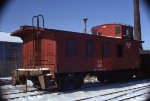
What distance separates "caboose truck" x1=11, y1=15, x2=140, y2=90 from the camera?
14.6 m

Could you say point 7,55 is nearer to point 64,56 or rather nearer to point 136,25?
point 136,25

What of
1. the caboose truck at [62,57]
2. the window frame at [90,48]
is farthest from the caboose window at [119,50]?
the window frame at [90,48]

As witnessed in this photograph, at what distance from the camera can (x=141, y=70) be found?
23.1 metres

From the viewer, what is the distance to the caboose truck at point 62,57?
14.6 m

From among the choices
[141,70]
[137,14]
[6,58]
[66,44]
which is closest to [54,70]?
[66,44]

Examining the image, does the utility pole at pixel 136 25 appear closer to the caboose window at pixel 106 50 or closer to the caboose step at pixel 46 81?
the caboose window at pixel 106 50

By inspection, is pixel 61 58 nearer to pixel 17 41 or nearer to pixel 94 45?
pixel 94 45

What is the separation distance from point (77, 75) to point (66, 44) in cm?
188

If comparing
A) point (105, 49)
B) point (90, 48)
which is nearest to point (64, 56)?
point (90, 48)

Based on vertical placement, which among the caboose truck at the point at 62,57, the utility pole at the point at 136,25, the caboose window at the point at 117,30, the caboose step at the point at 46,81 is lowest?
the caboose step at the point at 46,81

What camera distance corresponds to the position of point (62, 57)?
14.8 meters

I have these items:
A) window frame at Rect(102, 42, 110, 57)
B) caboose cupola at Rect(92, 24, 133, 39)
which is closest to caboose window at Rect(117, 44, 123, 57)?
caboose cupola at Rect(92, 24, 133, 39)

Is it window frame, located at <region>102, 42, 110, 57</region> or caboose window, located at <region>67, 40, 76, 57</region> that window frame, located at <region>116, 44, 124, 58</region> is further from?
caboose window, located at <region>67, 40, 76, 57</region>

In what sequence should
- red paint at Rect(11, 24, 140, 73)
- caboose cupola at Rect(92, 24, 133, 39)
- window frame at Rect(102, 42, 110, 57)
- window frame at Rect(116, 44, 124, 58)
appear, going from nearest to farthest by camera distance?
1. red paint at Rect(11, 24, 140, 73)
2. window frame at Rect(102, 42, 110, 57)
3. window frame at Rect(116, 44, 124, 58)
4. caboose cupola at Rect(92, 24, 133, 39)
